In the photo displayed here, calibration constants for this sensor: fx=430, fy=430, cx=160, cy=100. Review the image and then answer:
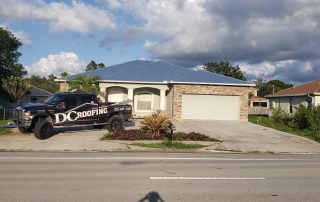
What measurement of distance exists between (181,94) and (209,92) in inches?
88.3

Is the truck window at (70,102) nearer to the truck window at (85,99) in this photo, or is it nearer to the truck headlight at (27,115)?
the truck window at (85,99)

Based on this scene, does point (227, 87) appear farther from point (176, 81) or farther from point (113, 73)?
point (113, 73)

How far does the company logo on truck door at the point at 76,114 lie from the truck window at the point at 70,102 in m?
0.25

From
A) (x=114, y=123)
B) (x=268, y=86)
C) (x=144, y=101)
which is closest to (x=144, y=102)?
(x=144, y=101)

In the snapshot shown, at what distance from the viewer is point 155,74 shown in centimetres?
3656

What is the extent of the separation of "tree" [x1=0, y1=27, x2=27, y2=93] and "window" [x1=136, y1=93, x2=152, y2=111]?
2017 cm

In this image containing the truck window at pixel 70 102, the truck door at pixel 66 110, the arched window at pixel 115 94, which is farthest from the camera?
the arched window at pixel 115 94

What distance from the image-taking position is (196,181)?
9.62 m

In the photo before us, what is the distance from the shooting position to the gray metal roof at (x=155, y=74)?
34.1 meters

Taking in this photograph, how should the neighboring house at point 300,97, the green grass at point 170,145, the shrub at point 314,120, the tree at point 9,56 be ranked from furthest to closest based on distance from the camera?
the tree at point 9,56
the neighboring house at point 300,97
the shrub at point 314,120
the green grass at point 170,145

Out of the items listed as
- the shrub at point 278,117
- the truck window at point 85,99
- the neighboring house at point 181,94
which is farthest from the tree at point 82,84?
the shrub at point 278,117

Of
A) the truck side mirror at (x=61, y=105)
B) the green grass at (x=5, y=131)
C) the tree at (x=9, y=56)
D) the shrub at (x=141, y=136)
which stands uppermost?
the tree at (x=9, y=56)

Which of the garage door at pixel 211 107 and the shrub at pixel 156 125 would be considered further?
the garage door at pixel 211 107

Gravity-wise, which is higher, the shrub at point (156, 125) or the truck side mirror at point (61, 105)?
the truck side mirror at point (61, 105)
